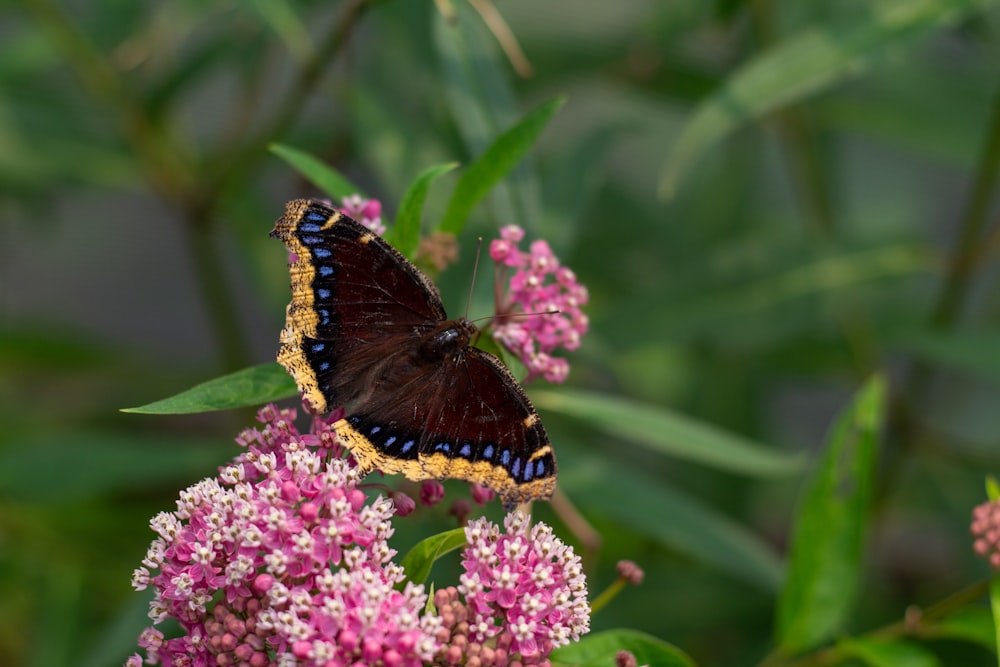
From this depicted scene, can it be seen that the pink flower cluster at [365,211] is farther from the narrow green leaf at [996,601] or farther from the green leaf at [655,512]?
the narrow green leaf at [996,601]

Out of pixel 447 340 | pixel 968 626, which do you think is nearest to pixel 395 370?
pixel 447 340

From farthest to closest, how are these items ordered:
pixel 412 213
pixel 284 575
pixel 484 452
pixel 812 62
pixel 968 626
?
pixel 812 62, pixel 968 626, pixel 412 213, pixel 484 452, pixel 284 575

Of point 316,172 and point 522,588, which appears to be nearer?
point 522,588

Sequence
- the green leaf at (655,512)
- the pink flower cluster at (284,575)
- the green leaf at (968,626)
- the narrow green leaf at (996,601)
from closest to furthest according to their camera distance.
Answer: the pink flower cluster at (284,575) < the narrow green leaf at (996,601) < the green leaf at (968,626) < the green leaf at (655,512)

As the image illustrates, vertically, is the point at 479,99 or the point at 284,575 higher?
the point at 479,99

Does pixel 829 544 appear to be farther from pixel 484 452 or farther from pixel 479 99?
pixel 479 99

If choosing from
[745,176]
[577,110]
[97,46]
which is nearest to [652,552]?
[745,176]

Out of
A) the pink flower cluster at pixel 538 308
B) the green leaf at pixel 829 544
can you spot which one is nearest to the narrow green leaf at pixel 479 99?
the pink flower cluster at pixel 538 308
